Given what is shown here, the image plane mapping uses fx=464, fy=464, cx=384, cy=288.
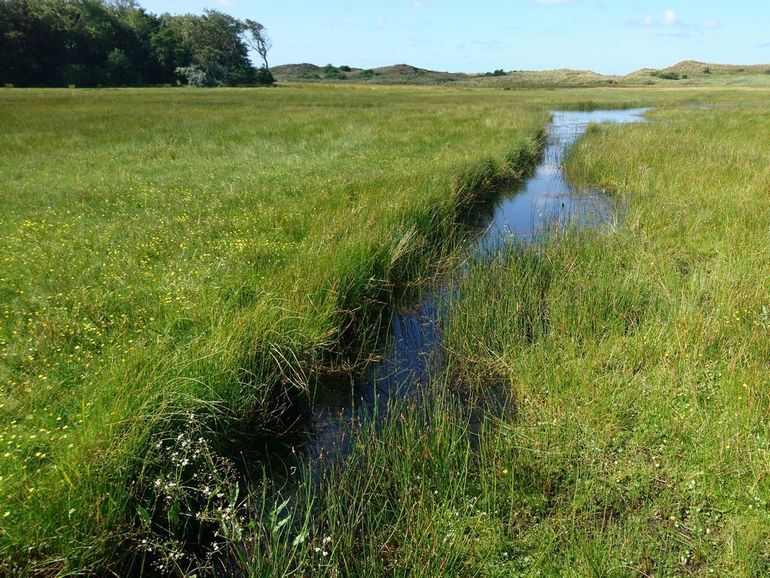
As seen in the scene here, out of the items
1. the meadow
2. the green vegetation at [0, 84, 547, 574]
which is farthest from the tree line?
the meadow

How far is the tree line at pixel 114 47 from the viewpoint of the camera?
193ft

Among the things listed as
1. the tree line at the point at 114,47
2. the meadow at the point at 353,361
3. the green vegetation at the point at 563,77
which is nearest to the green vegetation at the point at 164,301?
the meadow at the point at 353,361

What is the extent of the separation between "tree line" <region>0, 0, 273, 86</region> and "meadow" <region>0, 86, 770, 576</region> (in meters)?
67.1

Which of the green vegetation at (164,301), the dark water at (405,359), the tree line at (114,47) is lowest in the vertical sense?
the dark water at (405,359)

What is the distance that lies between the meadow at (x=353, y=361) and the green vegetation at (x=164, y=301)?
28 mm

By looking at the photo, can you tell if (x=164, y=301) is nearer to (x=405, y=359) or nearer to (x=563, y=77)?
(x=405, y=359)

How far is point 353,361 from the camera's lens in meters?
5.74

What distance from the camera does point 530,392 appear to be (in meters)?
4.55

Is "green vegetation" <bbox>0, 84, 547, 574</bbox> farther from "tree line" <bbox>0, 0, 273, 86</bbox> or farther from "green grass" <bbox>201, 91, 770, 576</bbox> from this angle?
"tree line" <bbox>0, 0, 273, 86</bbox>

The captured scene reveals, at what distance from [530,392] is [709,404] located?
1450mm

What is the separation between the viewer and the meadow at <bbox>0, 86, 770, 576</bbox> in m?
2.91

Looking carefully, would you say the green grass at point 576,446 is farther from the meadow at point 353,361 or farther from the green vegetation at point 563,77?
the green vegetation at point 563,77

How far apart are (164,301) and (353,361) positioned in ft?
7.40

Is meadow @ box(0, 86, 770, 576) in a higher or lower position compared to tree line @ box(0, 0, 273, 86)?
lower
